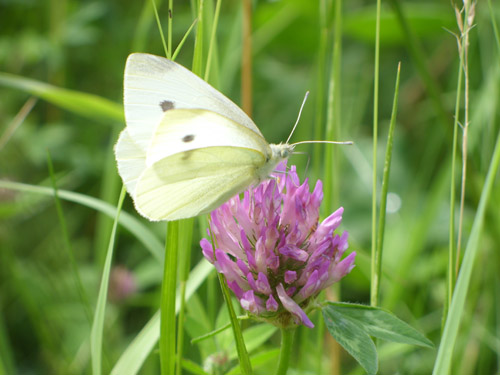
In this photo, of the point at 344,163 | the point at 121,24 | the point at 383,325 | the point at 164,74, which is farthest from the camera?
the point at 121,24

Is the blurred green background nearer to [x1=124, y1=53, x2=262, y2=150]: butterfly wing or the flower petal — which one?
[x1=124, y1=53, x2=262, y2=150]: butterfly wing

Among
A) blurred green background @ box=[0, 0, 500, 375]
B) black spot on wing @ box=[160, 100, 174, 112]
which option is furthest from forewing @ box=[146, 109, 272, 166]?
blurred green background @ box=[0, 0, 500, 375]

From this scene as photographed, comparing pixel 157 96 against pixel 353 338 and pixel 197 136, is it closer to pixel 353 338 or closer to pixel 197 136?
pixel 197 136

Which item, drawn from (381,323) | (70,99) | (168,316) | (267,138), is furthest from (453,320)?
(267,138)

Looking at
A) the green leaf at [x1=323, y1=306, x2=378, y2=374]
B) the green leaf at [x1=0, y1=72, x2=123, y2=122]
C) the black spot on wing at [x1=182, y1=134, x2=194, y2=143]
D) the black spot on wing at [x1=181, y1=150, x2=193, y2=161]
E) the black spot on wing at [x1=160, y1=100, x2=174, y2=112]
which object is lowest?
the green leaf at [x1=323, y1=306, x2=378, y2=374]

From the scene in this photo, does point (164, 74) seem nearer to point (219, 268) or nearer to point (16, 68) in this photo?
point (219, 268)

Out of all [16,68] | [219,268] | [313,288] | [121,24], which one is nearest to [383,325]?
[313,288]
